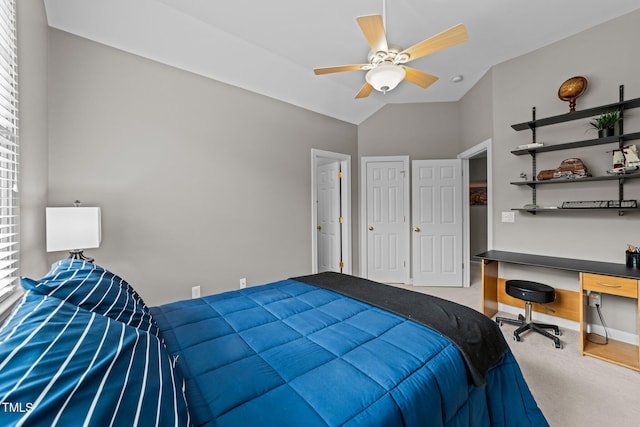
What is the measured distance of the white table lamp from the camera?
1806 mm

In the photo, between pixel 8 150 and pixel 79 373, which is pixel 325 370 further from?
pixel 8 150

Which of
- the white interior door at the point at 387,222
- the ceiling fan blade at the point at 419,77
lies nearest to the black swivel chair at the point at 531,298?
the white interior door at the point at 387,222

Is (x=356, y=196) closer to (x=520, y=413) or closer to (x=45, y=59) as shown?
(x=520, y=413)

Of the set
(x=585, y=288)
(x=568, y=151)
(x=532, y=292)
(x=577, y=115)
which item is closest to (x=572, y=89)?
(x=577, y=115)

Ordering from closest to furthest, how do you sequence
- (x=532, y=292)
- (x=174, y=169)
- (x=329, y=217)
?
(x=532, y=292) → (x=174, y=169) → (x=329, y=217)

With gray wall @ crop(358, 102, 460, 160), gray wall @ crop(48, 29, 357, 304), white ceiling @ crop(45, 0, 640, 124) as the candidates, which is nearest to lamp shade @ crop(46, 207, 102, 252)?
gray wall @ crop(48, 29, 357, 304)

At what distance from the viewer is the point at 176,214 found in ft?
9.13

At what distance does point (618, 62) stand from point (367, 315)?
129 inches

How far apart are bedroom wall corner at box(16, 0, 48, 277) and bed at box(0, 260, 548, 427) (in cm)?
74

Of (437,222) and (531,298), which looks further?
(437,222)

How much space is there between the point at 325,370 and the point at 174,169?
2497 millimetres

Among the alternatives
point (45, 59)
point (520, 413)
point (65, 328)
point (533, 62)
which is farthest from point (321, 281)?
point (533, 62)

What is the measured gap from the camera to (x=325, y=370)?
1.05 metres

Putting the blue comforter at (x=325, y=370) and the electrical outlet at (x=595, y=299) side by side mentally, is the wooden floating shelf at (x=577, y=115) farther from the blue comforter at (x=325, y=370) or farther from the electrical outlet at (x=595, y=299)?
the blue comforter at (x=325, y=370)
